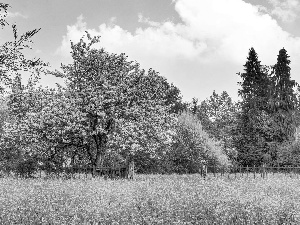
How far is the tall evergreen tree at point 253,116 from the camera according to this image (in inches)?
2172

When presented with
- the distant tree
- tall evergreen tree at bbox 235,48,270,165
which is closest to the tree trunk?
the distant tree

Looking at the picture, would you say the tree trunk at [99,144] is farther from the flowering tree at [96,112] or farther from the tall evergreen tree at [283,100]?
the tall evergreen tree at [283,100]

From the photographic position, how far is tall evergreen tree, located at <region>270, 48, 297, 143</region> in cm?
5431

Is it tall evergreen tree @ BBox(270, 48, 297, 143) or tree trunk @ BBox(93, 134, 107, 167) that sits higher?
tall evergreen tree @ BBox(270, 48, 297, 143)

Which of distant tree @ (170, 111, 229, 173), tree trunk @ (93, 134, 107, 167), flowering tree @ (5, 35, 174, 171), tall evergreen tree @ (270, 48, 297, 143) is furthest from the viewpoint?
tall evergreen tree @ (270, 48, 297, 143)

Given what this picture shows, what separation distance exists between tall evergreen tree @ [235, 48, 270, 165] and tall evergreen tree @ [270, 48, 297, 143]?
1.37 m

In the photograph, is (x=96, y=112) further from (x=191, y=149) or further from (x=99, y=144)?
(x=191, y=149)

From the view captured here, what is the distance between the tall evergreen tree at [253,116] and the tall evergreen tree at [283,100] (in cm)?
137

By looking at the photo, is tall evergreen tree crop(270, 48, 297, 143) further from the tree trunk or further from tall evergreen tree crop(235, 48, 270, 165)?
the tree trunk

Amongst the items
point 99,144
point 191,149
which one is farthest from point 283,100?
point 99,144

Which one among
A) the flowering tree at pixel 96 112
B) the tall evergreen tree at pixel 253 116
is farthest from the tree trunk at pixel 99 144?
the tall evergreen tree at pixel 253 116

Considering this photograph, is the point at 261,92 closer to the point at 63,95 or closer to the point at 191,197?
the point at 63,95

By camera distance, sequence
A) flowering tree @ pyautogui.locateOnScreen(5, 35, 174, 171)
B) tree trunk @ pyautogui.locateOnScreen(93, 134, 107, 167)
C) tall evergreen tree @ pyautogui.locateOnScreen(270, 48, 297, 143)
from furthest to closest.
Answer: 1. tall evergreen tree @ pyautogui.locateOnScreen(270, 48, 297, 143)
2. tree trunk @ pyautogui.locateOnScreen(93, 134, 107, 167)
3. flowering tree @ pyautogui.locateOnScreen(5, 35, 174, 171)

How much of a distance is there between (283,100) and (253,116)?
4815mm
